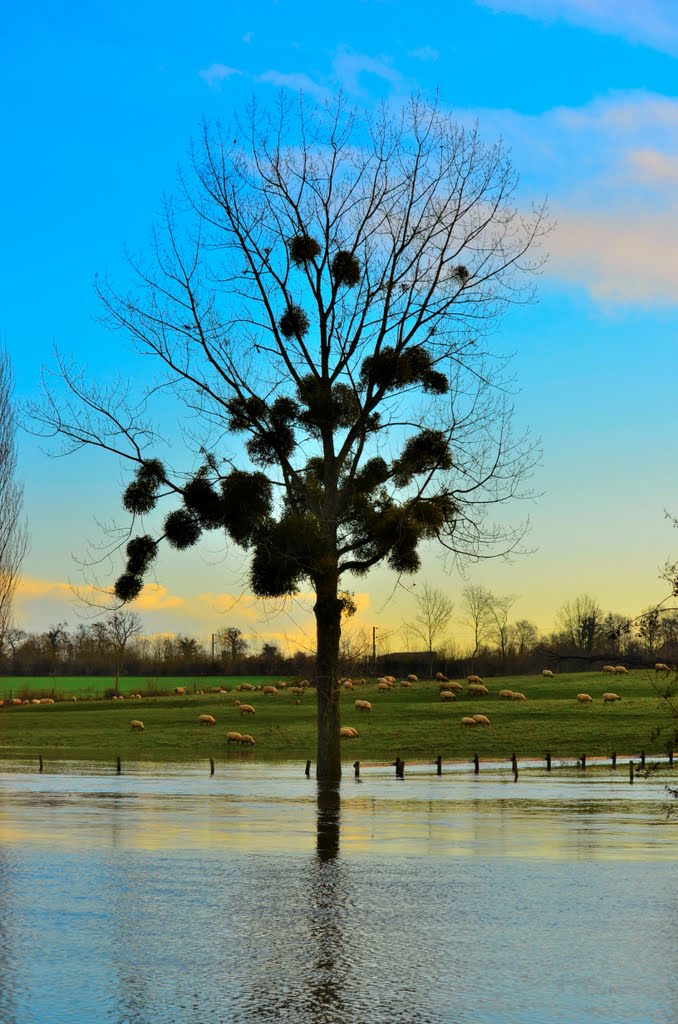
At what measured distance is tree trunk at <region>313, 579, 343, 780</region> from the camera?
31.0m

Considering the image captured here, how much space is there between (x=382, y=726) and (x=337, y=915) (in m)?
48.1

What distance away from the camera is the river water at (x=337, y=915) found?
28.7ft

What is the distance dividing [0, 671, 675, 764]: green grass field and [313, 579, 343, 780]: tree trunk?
1349 centimetres

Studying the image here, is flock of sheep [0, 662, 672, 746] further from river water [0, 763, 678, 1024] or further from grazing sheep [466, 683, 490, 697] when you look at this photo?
river water [0, 763, 678, 1024]

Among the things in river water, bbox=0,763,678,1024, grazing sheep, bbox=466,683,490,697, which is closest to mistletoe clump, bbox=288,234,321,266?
river water, bbox=0,763,678,1024

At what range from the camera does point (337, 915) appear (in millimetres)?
12453

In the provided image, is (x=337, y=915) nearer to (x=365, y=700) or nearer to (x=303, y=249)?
(x=303, y=249)

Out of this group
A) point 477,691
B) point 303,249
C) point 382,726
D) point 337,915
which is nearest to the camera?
point 337,915

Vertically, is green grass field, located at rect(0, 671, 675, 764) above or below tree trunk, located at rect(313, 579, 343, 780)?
below

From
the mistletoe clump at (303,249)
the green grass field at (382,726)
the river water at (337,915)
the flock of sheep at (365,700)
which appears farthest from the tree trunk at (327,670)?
the green grass field at (382,726)

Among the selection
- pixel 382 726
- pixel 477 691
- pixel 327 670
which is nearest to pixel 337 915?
pixel 327 670

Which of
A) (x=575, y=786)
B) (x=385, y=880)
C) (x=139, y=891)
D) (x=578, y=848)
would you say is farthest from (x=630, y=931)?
(x=575, y=786)

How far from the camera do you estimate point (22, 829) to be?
2188 cm

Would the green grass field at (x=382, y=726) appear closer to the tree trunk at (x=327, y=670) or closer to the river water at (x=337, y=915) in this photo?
the tree trunk at (x=327, y=670)
